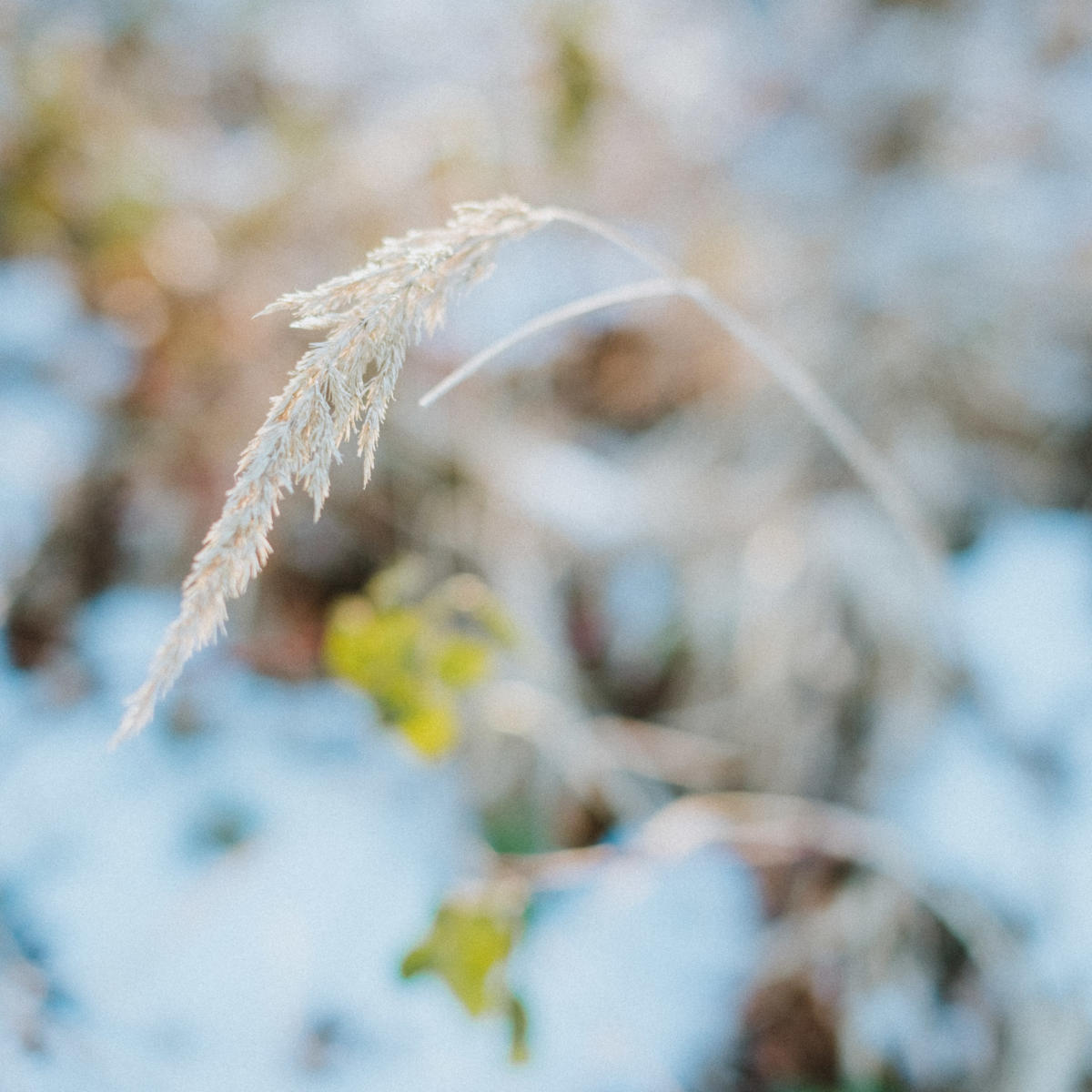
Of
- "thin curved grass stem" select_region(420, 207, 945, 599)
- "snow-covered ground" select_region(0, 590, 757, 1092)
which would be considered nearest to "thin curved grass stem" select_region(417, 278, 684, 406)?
"thin curved grass stem" select_region(420, 207, 945, 599)

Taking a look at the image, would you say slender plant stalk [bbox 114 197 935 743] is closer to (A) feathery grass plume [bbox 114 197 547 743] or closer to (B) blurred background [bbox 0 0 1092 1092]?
(A) feathery grass plume [bbox 114 197 547 743]

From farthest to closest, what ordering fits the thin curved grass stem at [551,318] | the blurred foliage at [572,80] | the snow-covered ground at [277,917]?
the blurred foliage at [572,80] < the snow-covered ground at [277,917] < the thin curved grass stem at [551,318]

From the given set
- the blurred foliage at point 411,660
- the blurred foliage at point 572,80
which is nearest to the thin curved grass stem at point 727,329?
the blurred foliage at point 411,660

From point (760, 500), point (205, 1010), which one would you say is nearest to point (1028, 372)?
point (760, 500)

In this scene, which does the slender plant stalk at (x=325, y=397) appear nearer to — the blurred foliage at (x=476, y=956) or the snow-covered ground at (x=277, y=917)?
the blurred foliage at (x=476, y=956)

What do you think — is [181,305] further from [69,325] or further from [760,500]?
[760,500]
